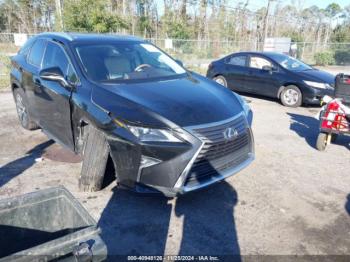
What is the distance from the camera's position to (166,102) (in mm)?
3453

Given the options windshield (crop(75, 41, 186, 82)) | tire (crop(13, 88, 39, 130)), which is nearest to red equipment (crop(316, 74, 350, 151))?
windshield (crop(75, 41, 186, 82))

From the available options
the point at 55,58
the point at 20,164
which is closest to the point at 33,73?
the point at 55,58

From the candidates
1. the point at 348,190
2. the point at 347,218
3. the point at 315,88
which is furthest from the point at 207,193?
the point at 315,88

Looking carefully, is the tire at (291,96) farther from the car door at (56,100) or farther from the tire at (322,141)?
the car door at (56,100)

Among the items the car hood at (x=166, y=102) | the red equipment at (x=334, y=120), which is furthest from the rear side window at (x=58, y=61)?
the red equipment at (x=334, y=120)

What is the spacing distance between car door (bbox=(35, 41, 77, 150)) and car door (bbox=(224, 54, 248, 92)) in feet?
22.0

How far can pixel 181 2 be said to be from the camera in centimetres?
3675

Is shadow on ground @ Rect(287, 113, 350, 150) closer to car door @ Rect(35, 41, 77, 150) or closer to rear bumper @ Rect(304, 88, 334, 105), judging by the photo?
rear bumper @ Rect(304, 88, 334, 105)

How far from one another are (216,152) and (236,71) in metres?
7.43

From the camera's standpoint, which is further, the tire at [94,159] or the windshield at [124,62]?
the windshield at [124,62]

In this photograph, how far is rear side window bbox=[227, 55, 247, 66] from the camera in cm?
1016

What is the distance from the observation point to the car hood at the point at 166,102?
10.6 feet

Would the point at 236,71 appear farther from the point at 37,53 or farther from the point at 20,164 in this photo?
the point at 20,164

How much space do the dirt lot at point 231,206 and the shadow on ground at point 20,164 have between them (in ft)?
0.04
